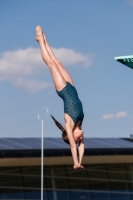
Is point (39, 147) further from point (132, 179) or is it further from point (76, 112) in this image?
point (76, 112)

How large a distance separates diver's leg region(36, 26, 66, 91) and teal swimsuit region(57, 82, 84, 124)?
102mm

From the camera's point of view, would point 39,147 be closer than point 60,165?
Yes

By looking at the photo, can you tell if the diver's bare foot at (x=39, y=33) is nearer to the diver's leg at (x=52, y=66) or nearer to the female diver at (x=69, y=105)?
the diver's leg at (x=52, y=66)

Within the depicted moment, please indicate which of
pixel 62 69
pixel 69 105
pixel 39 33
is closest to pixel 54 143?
pixel 39 33

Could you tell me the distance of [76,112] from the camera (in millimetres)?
11680

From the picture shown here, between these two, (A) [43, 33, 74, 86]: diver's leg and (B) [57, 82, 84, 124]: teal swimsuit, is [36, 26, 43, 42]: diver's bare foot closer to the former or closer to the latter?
(A) [43, 33, 74, 86]: diver's leg

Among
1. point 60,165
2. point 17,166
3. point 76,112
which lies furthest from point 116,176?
point 76,112

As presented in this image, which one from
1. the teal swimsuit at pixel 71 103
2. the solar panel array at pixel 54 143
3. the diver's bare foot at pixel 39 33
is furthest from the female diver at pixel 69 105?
the solar panel array at pixel 54 143

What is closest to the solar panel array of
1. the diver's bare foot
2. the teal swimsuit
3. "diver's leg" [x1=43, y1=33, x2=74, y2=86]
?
the diver's bare foot

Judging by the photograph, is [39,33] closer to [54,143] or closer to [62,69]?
[62,69]

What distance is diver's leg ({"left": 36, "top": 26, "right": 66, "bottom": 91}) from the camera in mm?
11727

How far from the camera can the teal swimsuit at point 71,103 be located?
38.2 ft

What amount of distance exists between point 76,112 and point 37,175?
34547 mm

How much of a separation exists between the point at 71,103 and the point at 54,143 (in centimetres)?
3424
